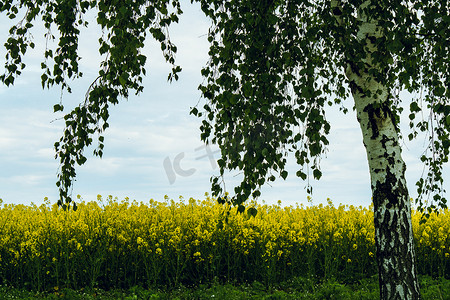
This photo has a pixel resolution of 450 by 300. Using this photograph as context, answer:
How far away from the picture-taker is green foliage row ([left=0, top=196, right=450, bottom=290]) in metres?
7.42

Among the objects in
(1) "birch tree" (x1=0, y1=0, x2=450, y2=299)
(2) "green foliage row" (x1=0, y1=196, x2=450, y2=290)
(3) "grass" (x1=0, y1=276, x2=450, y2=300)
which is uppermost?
(1) "birch tree" (x1=0, y1=0, x2=450, y2=299)

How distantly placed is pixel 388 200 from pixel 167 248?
4031 millimetres

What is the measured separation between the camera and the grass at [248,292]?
6277mm

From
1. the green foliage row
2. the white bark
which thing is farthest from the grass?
the white bark

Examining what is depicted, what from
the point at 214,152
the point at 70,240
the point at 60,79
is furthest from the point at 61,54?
the point at 70,240

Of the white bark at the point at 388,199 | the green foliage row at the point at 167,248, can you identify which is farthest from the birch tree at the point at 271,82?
the green foliage row at the point at 167,248

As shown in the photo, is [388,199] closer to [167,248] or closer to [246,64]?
[246,64]

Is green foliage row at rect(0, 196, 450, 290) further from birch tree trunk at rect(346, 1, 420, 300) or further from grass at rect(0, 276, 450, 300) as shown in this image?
birch tree trunk at rect(346, 1, 420, 300)

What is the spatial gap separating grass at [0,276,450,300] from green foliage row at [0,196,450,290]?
217mm

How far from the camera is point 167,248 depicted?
24.7 ft

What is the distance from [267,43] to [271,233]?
448cm

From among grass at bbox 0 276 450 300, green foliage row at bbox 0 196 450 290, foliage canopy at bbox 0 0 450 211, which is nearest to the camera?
foliage canopy at bbox 0 0 450 211

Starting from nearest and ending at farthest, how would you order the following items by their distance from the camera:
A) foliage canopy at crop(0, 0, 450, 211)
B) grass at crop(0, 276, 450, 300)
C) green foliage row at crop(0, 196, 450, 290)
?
foliage canopy at crop(0, 0, 450, 211), grass at crop(0, 276, 450, 300), green foliage row at crop(0, 196, 450, 290)

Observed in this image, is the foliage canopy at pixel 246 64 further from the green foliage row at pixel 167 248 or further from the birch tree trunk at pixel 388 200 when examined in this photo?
the green foliage row at pixel 167 248
